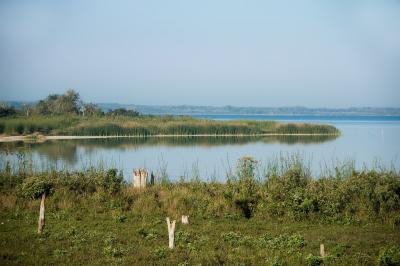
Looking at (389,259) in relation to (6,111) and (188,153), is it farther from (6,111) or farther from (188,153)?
(6,111)

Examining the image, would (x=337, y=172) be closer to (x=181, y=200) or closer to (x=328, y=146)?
(x=181, y=200)

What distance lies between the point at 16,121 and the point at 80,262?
42.2m

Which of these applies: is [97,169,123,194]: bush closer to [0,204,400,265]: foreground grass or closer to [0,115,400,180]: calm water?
[0,204,400,265]: foreground grass

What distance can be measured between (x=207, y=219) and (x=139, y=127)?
125 feet

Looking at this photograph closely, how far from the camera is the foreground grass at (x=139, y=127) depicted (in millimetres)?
49578

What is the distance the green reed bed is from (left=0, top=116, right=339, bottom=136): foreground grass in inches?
1295

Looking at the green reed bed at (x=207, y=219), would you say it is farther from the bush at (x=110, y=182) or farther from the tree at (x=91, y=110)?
the tree at (x=91, y=110)

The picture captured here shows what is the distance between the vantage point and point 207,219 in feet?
47.5

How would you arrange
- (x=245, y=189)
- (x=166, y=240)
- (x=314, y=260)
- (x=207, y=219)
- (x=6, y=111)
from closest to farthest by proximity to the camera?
(x=314, y=260) < (x=166, y=240) < (x=207, y=219) < (x=245, y=189) < (x=6, y=111)

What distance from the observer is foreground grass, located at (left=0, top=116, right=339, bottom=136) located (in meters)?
49.6

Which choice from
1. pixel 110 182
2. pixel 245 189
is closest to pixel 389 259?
pixel 245 189

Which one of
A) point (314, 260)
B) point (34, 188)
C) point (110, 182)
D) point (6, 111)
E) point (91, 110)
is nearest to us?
point (314, 260)

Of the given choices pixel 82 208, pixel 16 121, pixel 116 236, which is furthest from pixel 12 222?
pixel 16 121

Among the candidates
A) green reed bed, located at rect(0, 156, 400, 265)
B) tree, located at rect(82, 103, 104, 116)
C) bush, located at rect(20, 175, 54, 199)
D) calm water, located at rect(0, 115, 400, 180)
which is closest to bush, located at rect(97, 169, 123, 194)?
green reed bed, located at rect(0, 156, 400, 265)
